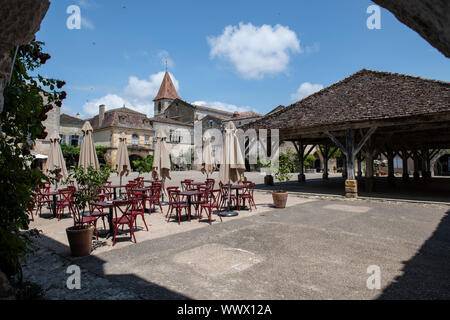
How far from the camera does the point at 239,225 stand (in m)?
6.64

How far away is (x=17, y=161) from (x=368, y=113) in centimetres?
1122

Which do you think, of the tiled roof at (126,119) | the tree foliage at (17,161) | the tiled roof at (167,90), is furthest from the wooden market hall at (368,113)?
the tiled roof at (167,90)

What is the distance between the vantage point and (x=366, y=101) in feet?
38.3

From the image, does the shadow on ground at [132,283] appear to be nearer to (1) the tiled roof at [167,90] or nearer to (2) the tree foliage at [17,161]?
(2) the tree foliage at [17,161]

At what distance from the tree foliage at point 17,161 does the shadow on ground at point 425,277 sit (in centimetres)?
405

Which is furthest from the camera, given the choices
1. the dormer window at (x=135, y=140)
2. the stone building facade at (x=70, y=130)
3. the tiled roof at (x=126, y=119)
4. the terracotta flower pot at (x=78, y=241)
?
the dormer window at (x=135, y=140)

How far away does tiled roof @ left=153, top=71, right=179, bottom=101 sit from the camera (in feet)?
187

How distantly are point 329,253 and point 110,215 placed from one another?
4297 mm

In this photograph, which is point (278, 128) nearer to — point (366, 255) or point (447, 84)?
point (447, 84)

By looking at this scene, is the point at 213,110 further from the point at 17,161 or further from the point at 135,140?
the point at 17,161

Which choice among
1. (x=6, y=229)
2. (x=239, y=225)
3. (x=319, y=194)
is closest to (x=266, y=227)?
(x=239, y=225)

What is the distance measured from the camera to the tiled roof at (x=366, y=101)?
9938 mm
